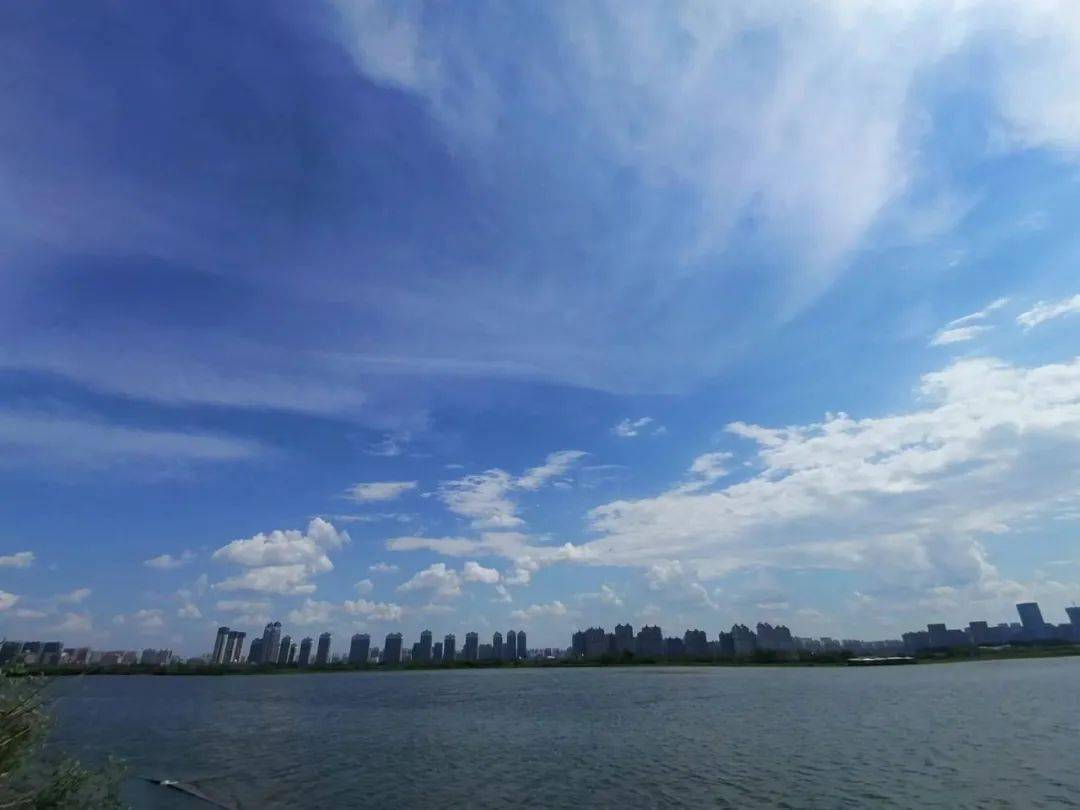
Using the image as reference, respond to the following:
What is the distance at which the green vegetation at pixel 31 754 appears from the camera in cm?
1683

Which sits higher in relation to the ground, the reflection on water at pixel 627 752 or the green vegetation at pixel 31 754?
the green vegetation at pixel 31 754

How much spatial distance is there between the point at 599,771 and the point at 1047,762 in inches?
1377

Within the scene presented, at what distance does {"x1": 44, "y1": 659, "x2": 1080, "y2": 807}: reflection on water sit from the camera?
41375 millimetres

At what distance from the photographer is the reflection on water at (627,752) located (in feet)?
136

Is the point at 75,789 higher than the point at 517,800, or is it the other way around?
the point at 75,789

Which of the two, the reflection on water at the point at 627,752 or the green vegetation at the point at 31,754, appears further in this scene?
the reflection on water at the point at 627,752

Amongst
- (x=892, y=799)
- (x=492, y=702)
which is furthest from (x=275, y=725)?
(x=892, y=799)

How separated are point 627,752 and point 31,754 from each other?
168 feet

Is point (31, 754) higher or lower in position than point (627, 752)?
higher

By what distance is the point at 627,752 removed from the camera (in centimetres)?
5738

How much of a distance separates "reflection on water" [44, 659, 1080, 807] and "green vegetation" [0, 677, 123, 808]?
971 mm

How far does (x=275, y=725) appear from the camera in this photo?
87.5 m

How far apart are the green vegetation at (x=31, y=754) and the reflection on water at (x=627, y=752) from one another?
971 mm

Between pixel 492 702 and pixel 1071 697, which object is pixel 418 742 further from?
pixel 1071 697
